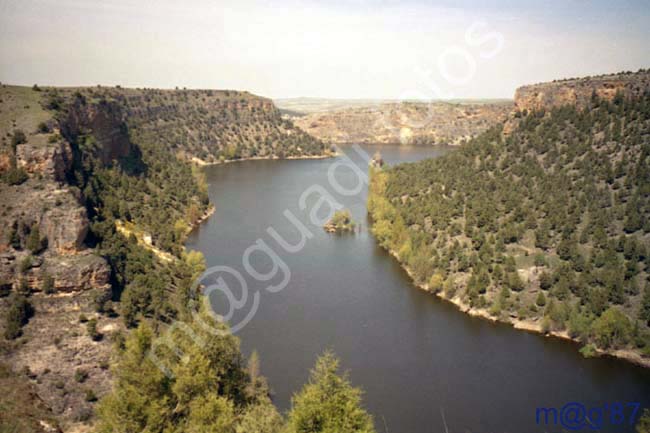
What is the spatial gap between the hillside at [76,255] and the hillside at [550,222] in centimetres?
2657

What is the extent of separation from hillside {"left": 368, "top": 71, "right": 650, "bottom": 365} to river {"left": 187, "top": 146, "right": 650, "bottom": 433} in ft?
8.27

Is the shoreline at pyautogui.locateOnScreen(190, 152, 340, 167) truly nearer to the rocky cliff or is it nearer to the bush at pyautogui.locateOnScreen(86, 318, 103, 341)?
the rocky cliff

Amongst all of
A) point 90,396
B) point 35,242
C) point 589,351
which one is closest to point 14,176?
point 35,242

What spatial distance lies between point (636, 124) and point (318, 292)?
134ft

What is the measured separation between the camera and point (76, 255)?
139 feet

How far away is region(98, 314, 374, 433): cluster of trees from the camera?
22578 mm

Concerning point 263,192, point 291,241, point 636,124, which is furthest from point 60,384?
point 263,192

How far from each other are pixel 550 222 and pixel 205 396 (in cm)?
4122

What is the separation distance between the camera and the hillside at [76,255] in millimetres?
33094

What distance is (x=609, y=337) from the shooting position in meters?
39.8

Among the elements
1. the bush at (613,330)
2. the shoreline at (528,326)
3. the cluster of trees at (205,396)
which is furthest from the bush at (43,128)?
the bush at (613,330)

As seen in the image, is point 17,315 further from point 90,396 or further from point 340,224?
point 340,224

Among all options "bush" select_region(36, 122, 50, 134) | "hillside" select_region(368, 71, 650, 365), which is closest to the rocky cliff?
"bush" select_region(36, 122, 50, 134)

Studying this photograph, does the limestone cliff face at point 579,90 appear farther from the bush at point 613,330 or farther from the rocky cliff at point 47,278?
the rocky cliff at point 47,278
